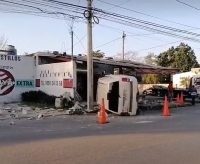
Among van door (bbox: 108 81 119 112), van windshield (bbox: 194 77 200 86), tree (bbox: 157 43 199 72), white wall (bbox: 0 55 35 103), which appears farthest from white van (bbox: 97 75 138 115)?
tree (bbox: 157 43 199 72)

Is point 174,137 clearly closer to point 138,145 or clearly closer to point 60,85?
point 138,145

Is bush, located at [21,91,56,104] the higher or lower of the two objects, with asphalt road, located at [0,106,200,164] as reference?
higher

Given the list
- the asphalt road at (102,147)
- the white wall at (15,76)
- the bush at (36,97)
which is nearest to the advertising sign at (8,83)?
the white wall at (15,76)

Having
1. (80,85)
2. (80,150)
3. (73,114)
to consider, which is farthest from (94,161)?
(80,85)

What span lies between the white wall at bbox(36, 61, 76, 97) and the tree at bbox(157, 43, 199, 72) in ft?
138

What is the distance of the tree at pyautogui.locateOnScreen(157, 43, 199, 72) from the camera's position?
200ft

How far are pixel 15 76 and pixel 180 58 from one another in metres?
44.1

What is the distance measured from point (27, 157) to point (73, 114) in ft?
33.0

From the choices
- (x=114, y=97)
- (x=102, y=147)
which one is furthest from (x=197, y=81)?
(x=102, y=147)

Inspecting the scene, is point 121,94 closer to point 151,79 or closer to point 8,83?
point 8,83

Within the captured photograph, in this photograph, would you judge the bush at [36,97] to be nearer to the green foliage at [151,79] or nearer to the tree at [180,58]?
the green foliage at [151,79]

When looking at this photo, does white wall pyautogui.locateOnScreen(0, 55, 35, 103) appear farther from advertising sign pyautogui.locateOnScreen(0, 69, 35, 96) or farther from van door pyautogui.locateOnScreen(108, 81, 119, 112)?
van door pyautogui.locateOnScreen(108, 81, 119, 112)

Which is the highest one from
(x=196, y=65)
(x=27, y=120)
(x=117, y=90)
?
(x=196, y=65)

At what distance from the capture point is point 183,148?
25.4 ft
